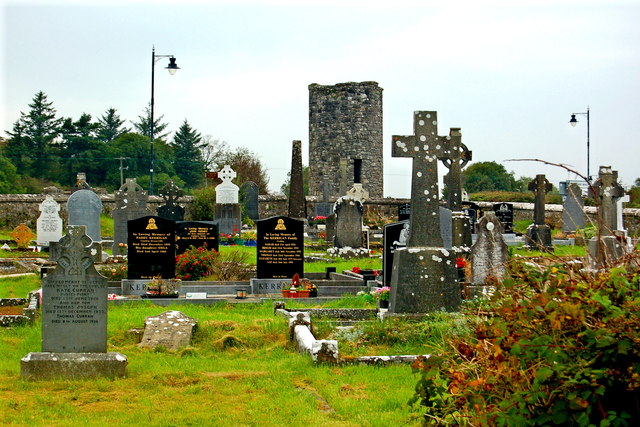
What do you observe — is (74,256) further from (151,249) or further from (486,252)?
(486,252)

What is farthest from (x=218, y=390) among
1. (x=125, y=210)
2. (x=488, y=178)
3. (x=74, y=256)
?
(x=488, y=178)

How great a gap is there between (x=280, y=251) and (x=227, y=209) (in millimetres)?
16577

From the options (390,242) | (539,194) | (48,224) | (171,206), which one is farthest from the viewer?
(171,206)

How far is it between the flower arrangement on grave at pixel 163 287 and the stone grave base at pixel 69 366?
21.8 feet

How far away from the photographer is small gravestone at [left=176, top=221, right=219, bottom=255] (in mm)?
20438

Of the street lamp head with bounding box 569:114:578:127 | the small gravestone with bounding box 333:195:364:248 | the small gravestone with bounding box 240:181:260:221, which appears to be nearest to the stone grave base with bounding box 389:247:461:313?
Result: the small gravestone with bounding box 333:195:364:248

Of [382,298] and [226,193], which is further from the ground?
[226,193]

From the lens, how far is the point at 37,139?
6319cm

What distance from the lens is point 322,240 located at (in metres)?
32.0

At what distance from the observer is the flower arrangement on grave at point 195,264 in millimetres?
18597

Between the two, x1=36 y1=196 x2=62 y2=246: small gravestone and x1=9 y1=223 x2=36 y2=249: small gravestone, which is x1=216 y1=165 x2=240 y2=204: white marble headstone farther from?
x1=9 y1=223 x2=36 y2=249: small gravestone

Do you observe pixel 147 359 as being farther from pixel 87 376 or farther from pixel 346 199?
pixel 346 199

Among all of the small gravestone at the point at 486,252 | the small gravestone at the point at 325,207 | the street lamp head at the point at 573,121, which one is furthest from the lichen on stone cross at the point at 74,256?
the street lamp head at the point at 573,121

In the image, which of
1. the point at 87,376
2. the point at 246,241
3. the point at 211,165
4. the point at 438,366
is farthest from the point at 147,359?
the point at 211,165
